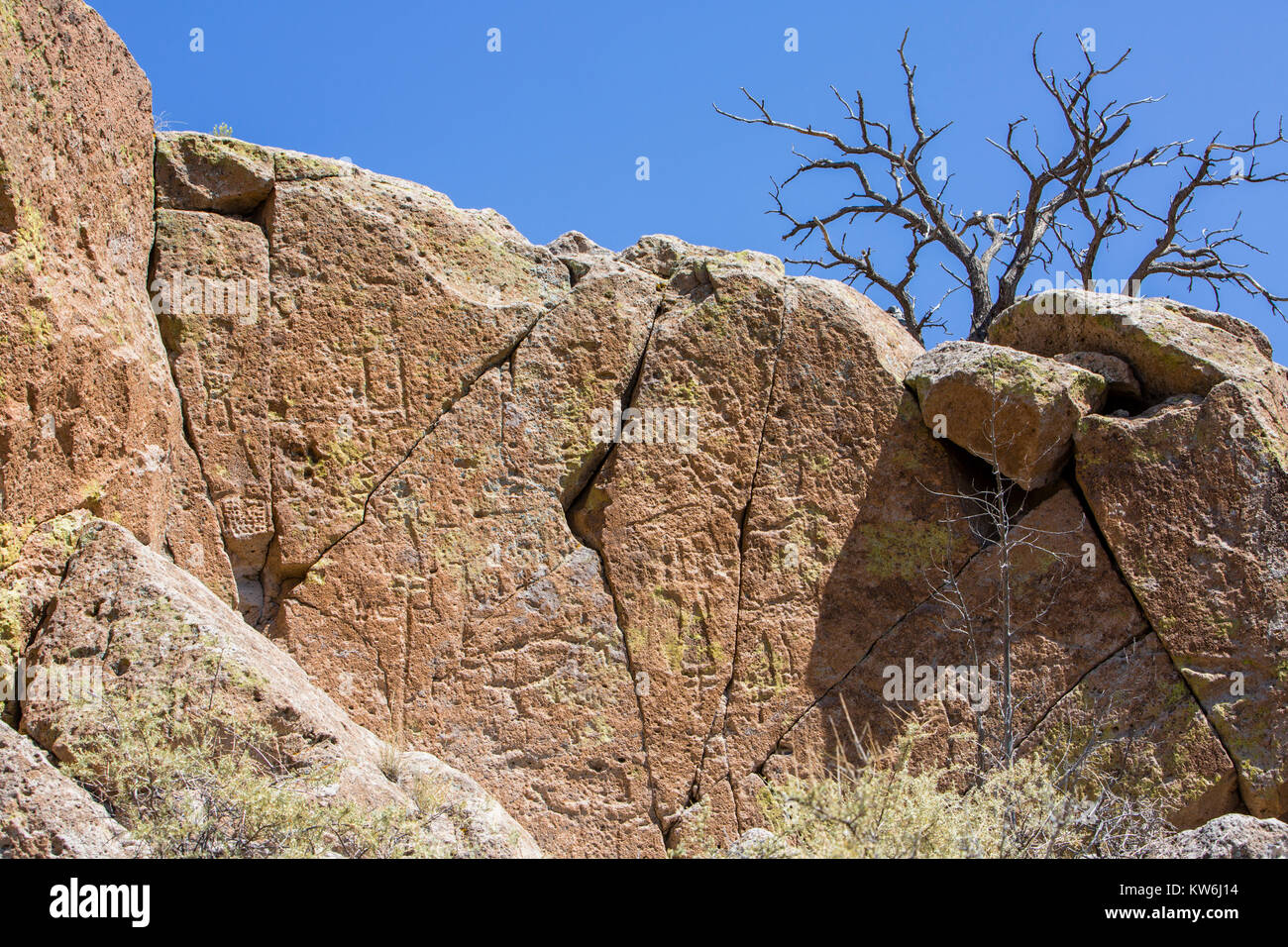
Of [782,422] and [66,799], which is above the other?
[782,422]

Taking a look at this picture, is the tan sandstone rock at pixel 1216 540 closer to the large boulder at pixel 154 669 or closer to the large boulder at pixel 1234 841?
the large boulder at pixel 1234 841

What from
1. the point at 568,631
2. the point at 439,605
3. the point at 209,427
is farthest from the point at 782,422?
the point at 209,427

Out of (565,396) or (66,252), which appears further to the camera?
(565,396)

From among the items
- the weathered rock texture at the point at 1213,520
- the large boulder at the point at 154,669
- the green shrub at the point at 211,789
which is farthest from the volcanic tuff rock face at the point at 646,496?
the green shrub at the point at 211,789

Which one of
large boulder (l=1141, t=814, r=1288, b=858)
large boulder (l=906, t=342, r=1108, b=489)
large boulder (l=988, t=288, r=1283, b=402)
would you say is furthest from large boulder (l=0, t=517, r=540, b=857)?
large boulder (l=988, t=288, r=1283, b=402)

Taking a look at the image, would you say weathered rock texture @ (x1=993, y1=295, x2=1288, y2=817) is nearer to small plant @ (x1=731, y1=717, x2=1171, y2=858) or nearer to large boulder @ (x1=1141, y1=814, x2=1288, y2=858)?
small plant @ (x1=731, y1=717, x2=1171, y2=858)

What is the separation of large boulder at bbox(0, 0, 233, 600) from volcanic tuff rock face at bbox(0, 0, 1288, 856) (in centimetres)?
4

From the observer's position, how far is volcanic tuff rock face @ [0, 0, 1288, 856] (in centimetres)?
708

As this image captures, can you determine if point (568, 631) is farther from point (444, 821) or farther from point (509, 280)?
point (509, 280)

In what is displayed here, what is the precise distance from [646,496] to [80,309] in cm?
324

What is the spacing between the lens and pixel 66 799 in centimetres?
493

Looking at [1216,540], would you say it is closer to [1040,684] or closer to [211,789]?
[1040,684]

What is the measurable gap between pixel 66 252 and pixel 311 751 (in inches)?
102

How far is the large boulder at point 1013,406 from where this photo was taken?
25.2ft
